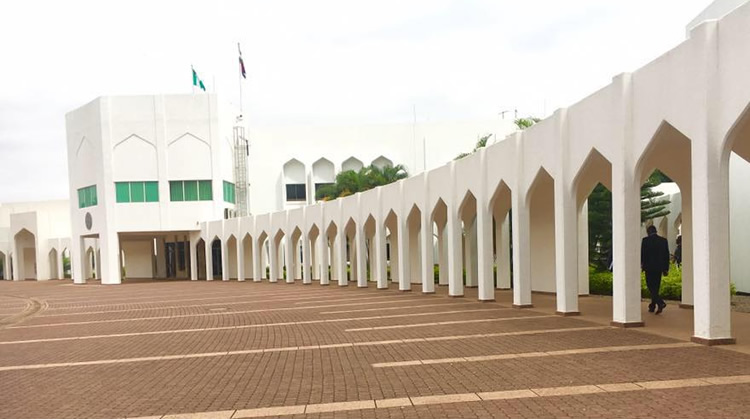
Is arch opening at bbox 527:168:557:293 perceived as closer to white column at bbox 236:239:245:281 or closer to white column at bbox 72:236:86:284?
white column at bbox 236:239:245:281

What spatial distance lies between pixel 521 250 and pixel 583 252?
12.5 feet

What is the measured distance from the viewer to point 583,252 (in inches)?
690

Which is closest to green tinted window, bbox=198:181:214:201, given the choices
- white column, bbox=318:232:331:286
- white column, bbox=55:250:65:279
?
white column, bbox=318:232:331:286

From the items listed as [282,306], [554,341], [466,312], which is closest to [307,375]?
[554,341]

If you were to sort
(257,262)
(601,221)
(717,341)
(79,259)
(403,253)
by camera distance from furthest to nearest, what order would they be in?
1. (79,259)
2. (257,262)
3. (601,221)
4. (403,253)
5. (717,341)

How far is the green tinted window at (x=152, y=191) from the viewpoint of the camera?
124 feet

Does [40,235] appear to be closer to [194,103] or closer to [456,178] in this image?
[194,103]


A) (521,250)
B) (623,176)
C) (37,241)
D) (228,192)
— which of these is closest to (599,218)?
(521,250)

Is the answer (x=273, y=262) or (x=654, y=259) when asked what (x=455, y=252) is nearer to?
(x=654, y=259)

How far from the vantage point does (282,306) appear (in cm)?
1814

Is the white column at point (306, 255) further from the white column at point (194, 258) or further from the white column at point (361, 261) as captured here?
the white column at point (194, 258)

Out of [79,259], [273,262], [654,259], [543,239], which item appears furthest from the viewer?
[79,259]

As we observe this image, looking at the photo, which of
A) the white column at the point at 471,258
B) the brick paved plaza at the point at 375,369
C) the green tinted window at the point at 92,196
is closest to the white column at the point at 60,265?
the green tinted window at the point at 92,196

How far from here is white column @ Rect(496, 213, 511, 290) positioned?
825 inches
